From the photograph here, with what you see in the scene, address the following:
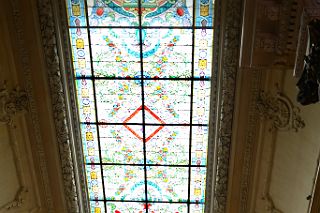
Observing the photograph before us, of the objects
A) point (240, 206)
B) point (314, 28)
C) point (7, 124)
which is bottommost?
point (240, 206)

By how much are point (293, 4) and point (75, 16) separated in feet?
9.67

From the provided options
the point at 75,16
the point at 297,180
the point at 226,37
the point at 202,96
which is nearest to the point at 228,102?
the point at 202,96

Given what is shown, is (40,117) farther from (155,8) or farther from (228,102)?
(228,102)

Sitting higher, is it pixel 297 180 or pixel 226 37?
pixel 226 37

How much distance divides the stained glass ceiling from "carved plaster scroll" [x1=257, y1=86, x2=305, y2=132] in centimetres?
79

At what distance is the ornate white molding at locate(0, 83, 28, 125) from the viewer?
557 cm

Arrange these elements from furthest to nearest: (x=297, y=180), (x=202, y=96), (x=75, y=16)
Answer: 1. (x=202, y=96)
2. (x=75, y=16)
3. (x=297, y=180)

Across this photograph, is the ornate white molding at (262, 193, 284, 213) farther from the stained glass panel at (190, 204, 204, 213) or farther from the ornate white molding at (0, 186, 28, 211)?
the ornate white molding at (0, 186, 28, 211)

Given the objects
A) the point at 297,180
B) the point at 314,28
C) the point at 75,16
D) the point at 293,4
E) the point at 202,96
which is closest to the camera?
the point at 314,28

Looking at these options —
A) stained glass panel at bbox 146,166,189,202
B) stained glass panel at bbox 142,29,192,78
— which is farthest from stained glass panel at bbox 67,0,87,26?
stained glass panel at bbox 146,166,189,202

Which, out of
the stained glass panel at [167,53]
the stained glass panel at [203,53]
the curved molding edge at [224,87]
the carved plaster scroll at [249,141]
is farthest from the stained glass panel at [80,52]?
the carved plaster scroll at [249,141]

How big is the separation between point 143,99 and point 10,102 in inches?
67.4

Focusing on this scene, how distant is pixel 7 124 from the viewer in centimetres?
577

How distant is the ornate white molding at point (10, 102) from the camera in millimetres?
5570
